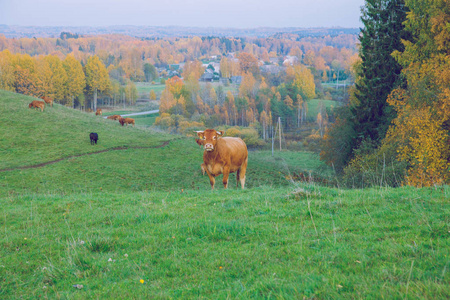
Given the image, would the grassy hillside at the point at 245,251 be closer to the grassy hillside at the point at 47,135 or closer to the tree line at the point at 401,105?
the tree line at the point at 401,105

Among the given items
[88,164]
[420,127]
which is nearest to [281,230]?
[420,127]

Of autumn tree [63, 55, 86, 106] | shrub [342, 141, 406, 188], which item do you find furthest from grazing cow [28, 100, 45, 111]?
autumn tree [63, 55, 86, 106]

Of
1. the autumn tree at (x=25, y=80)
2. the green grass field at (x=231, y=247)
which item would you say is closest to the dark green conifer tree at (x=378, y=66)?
the green grass field at (x=231, y=247)

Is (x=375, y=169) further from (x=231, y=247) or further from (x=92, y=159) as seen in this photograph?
(x=92, y=159)

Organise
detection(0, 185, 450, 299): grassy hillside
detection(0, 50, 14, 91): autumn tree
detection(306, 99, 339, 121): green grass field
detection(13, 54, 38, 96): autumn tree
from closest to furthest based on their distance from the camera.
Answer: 1. detection(0, 185, 450, 299): grassy hillside
2. detection(0, 50, 14, 91): autumn tree
3. detection(13, 54, 38, 96): autumn tree
4. detection(306, 99, 339, 121): green grass field

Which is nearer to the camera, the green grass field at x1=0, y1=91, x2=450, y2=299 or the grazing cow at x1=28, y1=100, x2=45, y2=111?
the green grass field at x1=0, y1=91, x2=450, y2=299

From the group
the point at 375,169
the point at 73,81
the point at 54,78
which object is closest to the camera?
the point at 375,169

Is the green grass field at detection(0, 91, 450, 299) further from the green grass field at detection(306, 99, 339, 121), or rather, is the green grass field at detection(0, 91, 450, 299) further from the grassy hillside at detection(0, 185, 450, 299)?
the green grass field at detection(306, 99, 339, 121)

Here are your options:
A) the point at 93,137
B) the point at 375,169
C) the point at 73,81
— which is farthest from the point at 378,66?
the point at 73,81

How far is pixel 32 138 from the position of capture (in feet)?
118

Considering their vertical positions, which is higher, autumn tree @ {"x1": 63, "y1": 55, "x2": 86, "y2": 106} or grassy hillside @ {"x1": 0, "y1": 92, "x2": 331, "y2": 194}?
autumn tree @ {"x1": 63, "y1": 55, "x2": 86, "y2": 106}

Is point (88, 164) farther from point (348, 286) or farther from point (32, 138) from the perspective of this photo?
point (348, 286)

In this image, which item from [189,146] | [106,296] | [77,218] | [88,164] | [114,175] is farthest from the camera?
[189,146]

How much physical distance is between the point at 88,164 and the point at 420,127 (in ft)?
84.4
